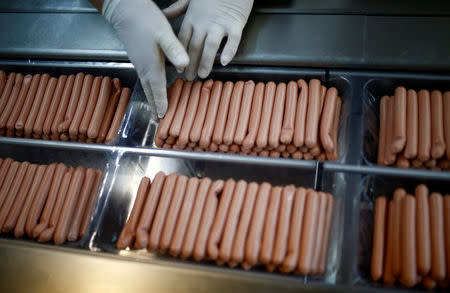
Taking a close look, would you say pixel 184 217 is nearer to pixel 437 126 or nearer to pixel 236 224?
pixel 236 224

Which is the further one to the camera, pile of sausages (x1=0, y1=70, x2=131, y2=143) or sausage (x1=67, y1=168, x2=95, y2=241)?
pile of sausages (x1=0, y1=70, x2=131, y2=143)

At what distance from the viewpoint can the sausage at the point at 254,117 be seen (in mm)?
3145

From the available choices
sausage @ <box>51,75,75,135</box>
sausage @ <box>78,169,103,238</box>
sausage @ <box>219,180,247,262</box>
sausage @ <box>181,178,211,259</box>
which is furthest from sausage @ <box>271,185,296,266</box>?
sausage @ <box>51,75,75,135</box>

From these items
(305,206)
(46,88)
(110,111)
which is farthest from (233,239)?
(46,88)

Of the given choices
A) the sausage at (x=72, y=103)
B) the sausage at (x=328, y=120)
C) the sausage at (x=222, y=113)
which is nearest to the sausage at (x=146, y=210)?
the sausage at (x=222, y=113)

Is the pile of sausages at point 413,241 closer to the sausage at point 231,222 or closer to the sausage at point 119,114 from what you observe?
the sausage at point 231,222

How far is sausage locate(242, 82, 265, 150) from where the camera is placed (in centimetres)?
314

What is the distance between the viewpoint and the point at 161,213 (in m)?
2.95

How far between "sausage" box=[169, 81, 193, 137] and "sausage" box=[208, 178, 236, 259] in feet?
2.21

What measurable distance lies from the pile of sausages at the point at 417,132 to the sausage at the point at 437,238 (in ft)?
1.12

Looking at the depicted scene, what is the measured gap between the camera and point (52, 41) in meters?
4.05

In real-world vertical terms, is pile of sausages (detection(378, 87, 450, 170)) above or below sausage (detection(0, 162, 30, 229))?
above

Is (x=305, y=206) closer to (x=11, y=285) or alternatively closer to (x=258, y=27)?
(x=258, y=27)

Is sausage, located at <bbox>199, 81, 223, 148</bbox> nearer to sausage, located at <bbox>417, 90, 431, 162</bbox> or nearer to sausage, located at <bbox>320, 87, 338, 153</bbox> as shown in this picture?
sausage, located at <bbox>320, 87, 338, 153</bbox>
